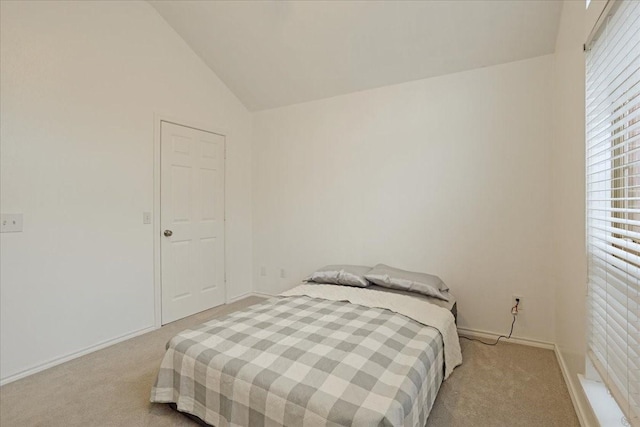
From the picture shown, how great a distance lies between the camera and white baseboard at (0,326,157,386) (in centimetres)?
214

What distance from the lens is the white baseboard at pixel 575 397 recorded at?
5.16ft

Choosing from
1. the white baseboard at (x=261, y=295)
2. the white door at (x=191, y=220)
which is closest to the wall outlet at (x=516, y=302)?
the white baseboard at (x=261, y=295)

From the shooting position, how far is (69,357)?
242 centimetres

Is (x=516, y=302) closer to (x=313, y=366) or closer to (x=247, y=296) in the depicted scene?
(x=313, y=366)

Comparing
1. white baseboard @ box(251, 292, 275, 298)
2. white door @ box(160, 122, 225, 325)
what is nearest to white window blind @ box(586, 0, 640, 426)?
white baseboard @ box(251, 292, 275, 298)

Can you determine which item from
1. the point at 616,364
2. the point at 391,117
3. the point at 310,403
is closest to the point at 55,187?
the point at 310,403

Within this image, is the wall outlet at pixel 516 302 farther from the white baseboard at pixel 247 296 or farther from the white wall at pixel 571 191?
the white baseboard at pixel 247 296

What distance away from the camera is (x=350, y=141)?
3393 mm

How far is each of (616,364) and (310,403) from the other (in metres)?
1.20

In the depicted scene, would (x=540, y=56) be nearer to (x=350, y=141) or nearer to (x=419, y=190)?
(x=419, y=190)

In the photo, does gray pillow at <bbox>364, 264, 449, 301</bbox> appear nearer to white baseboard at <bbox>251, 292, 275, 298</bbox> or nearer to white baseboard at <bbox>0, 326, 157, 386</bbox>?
white baseboard at <bbox>251, 292, 275, 298</bbox>

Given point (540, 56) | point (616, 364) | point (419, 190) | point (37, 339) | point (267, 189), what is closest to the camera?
point (616, 364)

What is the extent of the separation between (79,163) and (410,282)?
2.81m

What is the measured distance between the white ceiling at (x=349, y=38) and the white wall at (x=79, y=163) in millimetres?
477
